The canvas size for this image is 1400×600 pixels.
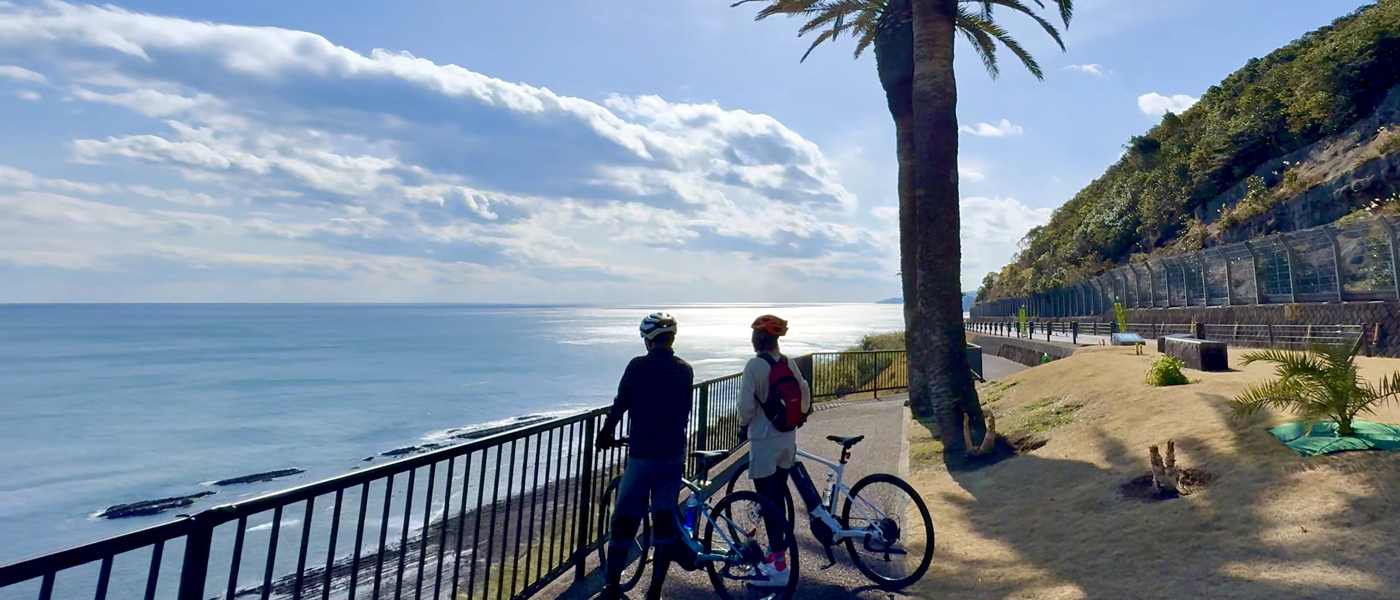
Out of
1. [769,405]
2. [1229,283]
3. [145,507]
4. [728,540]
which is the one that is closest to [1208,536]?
[769,405]

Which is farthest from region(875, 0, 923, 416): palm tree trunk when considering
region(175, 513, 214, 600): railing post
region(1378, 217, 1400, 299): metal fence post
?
region(175, 513, 214, 600): railing post

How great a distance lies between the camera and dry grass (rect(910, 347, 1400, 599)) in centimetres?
470

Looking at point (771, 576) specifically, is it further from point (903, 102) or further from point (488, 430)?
point (488, 430)

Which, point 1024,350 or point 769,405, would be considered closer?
point 769,405

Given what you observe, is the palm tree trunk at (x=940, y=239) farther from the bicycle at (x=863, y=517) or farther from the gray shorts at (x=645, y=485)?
the gray shorts at (x=645, y=485)

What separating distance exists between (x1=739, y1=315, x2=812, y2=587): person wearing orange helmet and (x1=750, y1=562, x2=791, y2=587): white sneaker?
0.07ft

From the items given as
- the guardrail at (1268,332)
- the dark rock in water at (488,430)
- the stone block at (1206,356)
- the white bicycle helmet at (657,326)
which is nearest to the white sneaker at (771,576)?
the white bicycle helmet at (657,326)

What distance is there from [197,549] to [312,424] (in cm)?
3885

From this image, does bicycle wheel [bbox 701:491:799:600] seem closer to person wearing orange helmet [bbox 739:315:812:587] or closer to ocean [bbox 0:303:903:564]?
person wearing orange helmet [bbox 739:315:812:587]

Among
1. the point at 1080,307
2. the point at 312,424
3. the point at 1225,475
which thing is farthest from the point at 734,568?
the point at 1080,307

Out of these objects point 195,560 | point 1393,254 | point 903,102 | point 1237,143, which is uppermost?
point 1237,143

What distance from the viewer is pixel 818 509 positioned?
207 inches

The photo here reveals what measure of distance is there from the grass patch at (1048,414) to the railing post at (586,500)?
7.41m

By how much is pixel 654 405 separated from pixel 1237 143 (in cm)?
4714
